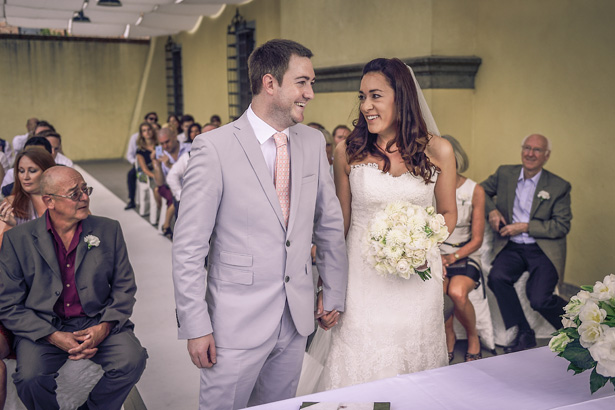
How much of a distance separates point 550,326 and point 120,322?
10.9 feet

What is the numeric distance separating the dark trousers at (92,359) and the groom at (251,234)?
3.20 feet

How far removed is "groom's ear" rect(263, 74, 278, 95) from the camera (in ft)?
7.27

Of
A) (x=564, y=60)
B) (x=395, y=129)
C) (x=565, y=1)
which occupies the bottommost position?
(x=395, y=129)

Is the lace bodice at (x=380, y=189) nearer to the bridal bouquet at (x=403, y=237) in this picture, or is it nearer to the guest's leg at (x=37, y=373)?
the bridal bouquet at (x=403, y=237)

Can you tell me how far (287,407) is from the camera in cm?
185

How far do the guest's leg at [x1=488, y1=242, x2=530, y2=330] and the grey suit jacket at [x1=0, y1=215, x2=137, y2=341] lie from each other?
282 centimetres

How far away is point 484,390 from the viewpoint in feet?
6.39

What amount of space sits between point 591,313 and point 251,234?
3.81 feet

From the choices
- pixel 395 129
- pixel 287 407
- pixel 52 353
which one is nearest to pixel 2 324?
pixel 52 353

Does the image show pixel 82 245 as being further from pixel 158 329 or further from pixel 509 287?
pixel 509 287

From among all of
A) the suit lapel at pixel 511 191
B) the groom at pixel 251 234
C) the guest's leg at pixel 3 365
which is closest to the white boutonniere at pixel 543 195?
the suit lapel at pixel 511 191

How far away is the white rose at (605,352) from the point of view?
5.49 ft

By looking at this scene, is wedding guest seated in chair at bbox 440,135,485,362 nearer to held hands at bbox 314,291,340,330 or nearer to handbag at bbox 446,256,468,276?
handbag at bbox 446,256,468,276

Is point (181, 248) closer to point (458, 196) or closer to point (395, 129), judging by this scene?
point (395, 129)
